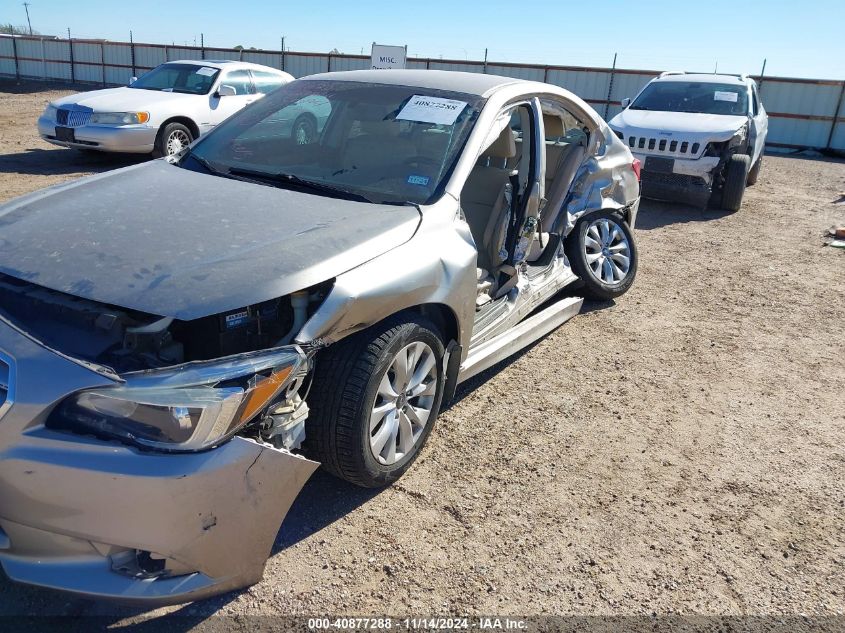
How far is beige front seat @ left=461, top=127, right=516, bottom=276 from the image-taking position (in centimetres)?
395

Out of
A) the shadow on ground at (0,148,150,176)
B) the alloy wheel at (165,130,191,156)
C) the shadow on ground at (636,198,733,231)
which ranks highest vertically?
the alloy wheel at (165,130,191,156)

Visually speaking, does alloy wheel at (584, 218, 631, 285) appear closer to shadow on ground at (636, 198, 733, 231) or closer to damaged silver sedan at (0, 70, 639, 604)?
damaged silver sedan at (0, 70, 639, 604)

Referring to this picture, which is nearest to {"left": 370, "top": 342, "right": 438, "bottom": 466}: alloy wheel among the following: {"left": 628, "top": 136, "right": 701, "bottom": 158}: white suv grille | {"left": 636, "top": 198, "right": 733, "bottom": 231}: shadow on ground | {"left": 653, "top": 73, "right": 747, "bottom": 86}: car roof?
{"left": 636, "top": 198, "right": 733, "bottom": 231}: shadow on ground

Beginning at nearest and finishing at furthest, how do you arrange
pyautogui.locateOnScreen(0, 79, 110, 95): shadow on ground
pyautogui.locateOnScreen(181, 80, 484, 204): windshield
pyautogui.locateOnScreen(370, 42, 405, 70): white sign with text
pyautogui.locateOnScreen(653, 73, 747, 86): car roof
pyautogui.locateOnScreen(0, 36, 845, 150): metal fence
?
pyautogui.locateOnScreen(181, 80, 484, 204): windshield, pyautogui.locateOnScreen(653, 73, 747, 86): car roof, pyautogui.locateOnScreen(370, 42, 405, 70): white sign with text, pyautogui.locateOnScreen(0, 36, 845, 150): metal fence, pyautogui.locateOnScreen(0, 79, 110, 95): shadow on ground

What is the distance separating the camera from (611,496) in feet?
10.2

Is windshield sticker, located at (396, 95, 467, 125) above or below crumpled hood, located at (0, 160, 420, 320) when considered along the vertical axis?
above

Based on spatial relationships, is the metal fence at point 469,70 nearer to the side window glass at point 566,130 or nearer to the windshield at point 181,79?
the windshield at point 181,79

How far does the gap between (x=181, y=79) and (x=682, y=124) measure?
24.8ft

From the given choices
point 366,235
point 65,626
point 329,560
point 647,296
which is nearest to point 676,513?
point 329,560

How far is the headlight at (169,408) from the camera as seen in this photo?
6.54 feet

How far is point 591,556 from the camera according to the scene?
2.71 m

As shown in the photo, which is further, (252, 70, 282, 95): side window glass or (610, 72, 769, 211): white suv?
(252, 70, 282, 95): side window glass

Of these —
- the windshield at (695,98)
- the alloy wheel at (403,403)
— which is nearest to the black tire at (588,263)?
the alloy wheel at (403,403)

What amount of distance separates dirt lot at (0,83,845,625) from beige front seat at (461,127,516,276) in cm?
77
